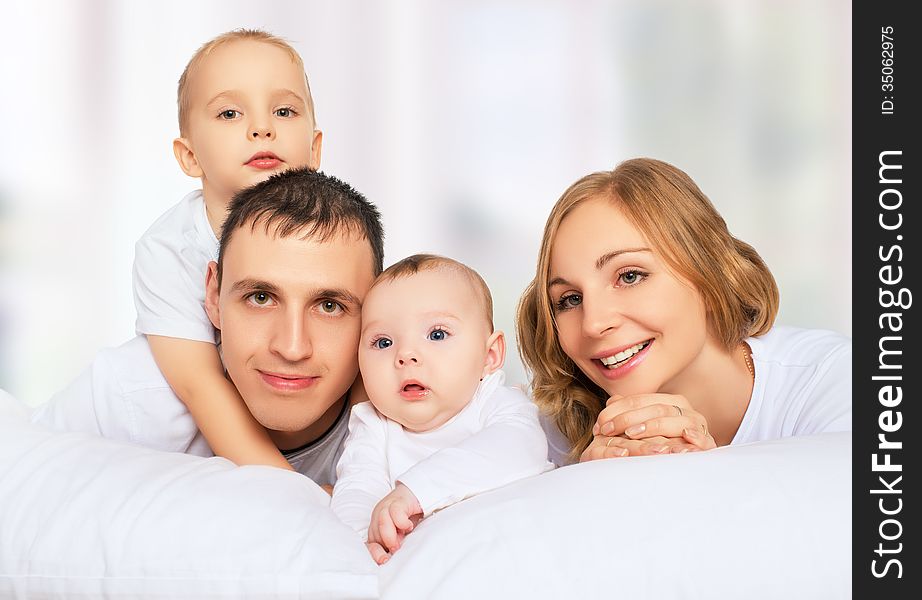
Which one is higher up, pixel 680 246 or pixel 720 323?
pixel 680 246

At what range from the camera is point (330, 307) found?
1.88 metres

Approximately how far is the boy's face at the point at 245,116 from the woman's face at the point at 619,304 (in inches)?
27.6

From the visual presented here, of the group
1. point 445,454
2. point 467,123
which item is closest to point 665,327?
point 445,454

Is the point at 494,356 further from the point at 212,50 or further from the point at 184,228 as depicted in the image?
the point at 212,50

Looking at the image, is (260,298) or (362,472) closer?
(362,472)

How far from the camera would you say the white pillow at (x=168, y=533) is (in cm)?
126

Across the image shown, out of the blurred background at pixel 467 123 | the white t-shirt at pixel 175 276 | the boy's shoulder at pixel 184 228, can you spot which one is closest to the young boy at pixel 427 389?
the white t-shirt at pixel 175 276

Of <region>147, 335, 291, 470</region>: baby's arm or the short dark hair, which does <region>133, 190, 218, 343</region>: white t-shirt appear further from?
the short dark hair

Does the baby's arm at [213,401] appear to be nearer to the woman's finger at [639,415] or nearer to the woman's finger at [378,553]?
the woman's finger at [378,553]

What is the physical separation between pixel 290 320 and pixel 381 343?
171 mm

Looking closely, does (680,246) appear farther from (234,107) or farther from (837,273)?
(837,273)

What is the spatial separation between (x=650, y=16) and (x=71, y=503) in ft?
11.0

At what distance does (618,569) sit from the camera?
123 centimetres
